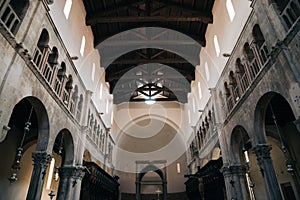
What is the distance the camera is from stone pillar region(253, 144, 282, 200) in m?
8.26

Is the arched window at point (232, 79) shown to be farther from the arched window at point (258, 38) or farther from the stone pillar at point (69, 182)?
the stone pillar at point (69, 182)

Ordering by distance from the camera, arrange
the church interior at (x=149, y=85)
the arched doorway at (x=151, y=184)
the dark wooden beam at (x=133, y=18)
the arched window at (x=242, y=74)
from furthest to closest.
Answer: the arched doorway at (x=151, y=184) → the dark wooden beam at (x=133, y=18) → the arched window at (x=242, y=74) → the church interior at (x=149, y=85)

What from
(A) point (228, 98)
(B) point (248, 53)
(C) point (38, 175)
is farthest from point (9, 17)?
(A) point (228, 98)

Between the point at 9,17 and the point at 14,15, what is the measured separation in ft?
0.71

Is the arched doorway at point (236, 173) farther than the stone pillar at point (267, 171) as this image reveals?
Yes

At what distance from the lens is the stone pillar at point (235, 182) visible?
11.5 m

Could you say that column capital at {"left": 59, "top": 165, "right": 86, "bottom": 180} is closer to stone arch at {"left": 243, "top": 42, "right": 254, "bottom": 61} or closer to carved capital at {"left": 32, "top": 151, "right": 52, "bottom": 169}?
carved capital at {"left": 32, "top": 151, "right": 52, "bottom": 169}

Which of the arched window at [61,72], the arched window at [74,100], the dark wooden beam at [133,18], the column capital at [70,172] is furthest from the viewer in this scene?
the dark wooden beam at [133,18]

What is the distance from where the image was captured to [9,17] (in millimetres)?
7059

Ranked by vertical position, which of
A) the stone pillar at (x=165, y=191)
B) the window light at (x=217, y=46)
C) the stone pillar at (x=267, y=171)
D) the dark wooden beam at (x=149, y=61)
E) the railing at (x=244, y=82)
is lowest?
the stone pillar at (x=267, y=171)

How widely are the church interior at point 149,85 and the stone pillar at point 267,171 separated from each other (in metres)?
0.04

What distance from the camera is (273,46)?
7.52 metres

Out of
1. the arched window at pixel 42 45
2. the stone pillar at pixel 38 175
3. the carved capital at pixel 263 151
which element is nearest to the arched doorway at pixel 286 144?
the carved capital at pixel 263 151

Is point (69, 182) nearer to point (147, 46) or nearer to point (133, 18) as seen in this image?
point (133, 18)
